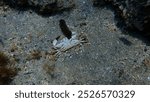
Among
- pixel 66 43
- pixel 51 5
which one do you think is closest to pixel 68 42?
pixel 66 43

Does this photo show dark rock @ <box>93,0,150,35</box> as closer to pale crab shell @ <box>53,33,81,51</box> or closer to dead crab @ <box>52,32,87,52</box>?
dead crab @ <box>52,32,87,52</box>

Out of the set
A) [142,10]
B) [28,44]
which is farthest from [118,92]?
[28,44]

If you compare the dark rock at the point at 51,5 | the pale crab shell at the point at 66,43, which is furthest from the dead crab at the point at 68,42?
the dark rock at the point at 51,5

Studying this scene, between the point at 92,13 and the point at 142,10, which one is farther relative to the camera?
the point at 92,13

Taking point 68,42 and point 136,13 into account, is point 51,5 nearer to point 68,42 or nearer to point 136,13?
point 68,42

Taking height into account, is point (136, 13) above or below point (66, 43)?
above

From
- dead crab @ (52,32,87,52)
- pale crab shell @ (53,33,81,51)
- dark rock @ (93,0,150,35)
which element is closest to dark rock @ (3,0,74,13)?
dead crab @ (52,32,87,52)

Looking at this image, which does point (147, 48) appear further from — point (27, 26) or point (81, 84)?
point (27, 26)

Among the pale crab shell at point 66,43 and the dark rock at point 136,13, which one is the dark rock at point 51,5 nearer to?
the pale crab shell at point 66,43
